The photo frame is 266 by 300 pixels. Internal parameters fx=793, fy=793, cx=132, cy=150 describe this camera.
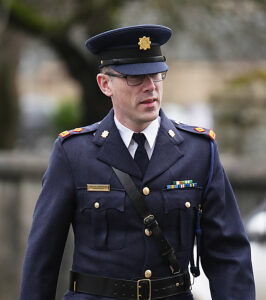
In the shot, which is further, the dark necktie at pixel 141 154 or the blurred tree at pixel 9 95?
the blurred tree at pixel 9 95

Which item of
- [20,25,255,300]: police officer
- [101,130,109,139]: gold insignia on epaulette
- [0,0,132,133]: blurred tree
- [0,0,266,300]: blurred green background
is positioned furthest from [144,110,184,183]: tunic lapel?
[0,0,132,133]: blurred tree

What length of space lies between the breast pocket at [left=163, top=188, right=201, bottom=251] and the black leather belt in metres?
0.15

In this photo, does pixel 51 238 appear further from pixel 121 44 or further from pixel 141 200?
pixel 121 44

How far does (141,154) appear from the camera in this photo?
326 centimetres

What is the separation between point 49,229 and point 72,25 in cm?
827

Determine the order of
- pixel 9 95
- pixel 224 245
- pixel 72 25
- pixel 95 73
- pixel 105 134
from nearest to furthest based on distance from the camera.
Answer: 1. pixel 224 245
2. pixel 105 134
3. pixel 72 25
4. pixel 95 73
5. pixel 9 95

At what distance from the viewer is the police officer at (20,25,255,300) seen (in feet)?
10.3

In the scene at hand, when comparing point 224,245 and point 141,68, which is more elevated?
point 141,68

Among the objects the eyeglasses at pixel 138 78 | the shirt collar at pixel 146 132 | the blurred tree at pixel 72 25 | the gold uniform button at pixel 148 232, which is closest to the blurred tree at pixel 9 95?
the blurred tree at pixel 72 25

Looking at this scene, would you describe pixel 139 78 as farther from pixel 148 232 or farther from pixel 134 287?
pixel 134 287

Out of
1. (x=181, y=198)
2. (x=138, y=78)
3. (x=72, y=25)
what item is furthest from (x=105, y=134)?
(x=72, y=25)

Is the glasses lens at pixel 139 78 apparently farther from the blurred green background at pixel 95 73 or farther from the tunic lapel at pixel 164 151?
the blurred green background at pixel 95 73

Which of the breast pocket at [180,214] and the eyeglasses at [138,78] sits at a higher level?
the eyeglasses at [138,78]

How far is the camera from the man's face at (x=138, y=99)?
309cm
